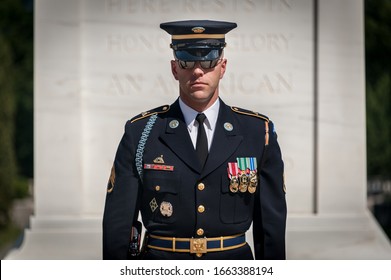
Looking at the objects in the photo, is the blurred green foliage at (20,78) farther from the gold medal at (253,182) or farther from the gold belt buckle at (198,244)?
the gold medal at (253,182)

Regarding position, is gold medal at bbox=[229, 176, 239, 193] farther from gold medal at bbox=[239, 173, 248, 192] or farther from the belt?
the belt

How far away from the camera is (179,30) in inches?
173

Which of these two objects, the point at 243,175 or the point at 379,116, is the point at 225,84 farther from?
the point at 379,116

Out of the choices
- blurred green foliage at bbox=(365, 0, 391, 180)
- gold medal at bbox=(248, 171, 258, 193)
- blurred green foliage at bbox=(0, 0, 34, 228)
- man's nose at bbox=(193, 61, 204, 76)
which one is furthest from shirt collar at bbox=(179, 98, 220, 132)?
blurred green foliage at bbox=(0, 0, 34, 228)

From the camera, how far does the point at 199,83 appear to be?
4.31 m

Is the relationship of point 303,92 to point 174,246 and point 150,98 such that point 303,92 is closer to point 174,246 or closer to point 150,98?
point 150,98

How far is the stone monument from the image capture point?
24.0 ft

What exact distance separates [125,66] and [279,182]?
10.4 feet

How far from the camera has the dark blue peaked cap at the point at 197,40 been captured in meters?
4.33

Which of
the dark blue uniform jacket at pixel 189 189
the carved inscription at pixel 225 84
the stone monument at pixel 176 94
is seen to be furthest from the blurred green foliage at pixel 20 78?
the dark blue uniform jacket at pixel 189 189

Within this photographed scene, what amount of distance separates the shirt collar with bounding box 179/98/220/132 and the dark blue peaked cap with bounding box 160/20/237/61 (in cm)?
27

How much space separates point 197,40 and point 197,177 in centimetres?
70

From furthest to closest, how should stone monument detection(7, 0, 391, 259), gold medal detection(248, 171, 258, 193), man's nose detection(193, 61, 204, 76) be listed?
stone monument detection(7, 0, 391, 259), gold medal detection(248, 171, 258, 193), man's nose detection(193, 61, 204, 76)
